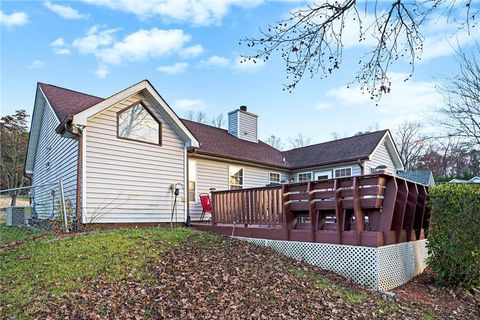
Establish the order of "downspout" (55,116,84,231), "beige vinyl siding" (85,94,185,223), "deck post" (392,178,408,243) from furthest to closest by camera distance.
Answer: "beige vinyl siding" (85,94,185,223) < "downspout" (55,116,84,231) < "deck post" (392,178,408,243)

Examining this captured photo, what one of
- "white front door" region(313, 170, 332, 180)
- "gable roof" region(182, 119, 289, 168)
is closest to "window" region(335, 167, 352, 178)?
"white front door" region(313, 170, 332, 180)

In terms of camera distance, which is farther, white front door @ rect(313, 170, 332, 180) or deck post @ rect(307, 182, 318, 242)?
white front door @ rect(313, 170, 332, 180)

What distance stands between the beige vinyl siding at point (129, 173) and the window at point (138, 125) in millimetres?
143

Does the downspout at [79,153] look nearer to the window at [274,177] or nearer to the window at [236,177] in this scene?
the window at [236,177]

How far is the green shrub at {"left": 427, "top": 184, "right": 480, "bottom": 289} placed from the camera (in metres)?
6.07

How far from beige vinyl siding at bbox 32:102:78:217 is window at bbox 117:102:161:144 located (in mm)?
1239

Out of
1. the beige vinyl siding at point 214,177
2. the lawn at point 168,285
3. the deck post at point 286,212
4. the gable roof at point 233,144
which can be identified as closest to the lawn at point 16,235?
the lawn at point 168,285

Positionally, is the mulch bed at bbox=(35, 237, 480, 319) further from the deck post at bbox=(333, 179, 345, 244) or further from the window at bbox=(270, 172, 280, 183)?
the window at bbox=(270, 172, 280, 183)

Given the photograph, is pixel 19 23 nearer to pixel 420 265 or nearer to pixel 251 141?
pixel 251 141

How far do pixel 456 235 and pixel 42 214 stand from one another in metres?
11.8

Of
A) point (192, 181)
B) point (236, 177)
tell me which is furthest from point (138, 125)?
point (236, 177)

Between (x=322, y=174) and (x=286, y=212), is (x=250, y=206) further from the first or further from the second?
(x=322, y=174)

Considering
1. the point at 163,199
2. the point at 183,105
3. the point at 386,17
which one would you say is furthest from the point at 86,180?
the point at 183,105

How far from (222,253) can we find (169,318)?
276 centimetres
